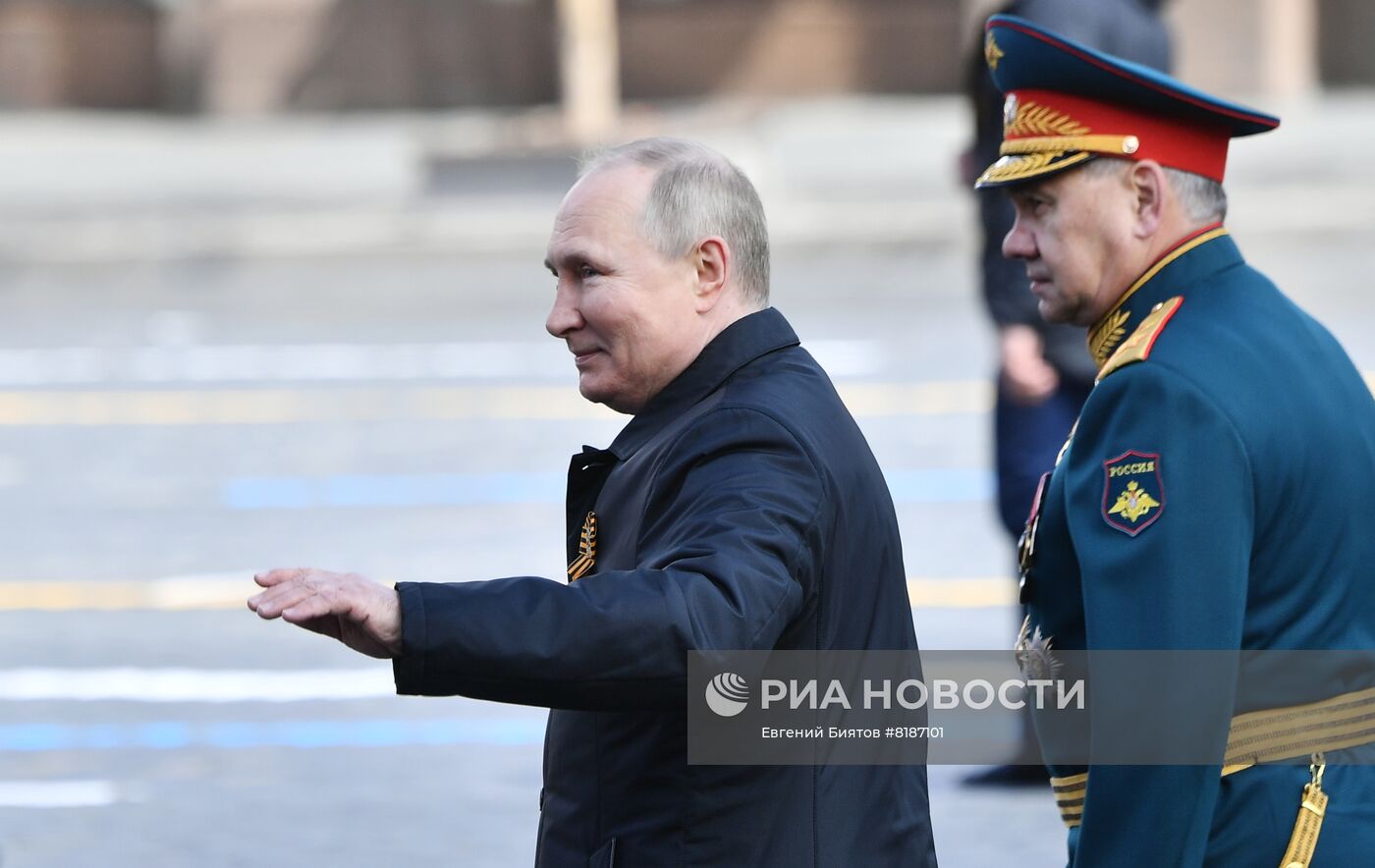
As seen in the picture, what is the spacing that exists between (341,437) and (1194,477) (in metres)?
8.85

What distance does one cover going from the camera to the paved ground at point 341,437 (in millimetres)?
5875

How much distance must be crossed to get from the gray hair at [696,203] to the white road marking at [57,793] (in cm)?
378

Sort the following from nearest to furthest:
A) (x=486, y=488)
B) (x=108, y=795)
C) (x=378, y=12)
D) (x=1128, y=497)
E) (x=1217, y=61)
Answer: (x=1128, y=497) → (x=108, y=795) → (x=486, y=488) → (x=1217, y=61) → (x=378, y=12)

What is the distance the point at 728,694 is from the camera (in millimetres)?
2461

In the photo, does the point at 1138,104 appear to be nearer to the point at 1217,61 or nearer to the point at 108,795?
the point at 108,795

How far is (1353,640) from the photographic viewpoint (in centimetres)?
258

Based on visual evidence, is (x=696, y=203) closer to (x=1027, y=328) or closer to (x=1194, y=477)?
(x=1194, y=477)

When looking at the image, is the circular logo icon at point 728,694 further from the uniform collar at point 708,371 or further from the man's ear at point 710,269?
the man's ear at point 710,269

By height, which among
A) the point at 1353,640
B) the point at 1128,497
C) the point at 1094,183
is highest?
the point at 1094,183

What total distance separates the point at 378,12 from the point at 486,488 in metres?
21.4

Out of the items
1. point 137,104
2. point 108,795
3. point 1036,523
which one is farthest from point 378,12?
point 1036,523

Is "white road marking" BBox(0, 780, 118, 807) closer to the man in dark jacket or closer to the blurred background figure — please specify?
the blurred background figure

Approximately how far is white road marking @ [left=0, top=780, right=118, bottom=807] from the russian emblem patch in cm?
410

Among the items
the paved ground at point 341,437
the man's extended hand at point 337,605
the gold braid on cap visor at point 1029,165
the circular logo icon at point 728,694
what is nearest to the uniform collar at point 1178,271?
the gold braid on cap visor at point 1029,165
